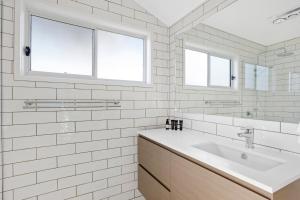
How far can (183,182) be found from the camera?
1158mm

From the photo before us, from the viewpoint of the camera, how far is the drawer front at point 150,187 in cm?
139

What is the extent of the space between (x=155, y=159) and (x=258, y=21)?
1.38m

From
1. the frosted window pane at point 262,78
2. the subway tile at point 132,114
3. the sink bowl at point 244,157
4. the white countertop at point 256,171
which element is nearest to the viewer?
the white countertop at point 256,171

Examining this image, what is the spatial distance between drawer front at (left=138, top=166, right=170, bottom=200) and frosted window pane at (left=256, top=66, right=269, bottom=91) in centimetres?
106

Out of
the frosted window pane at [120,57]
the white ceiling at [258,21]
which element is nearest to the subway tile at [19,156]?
the frosted window pane at [120,57]

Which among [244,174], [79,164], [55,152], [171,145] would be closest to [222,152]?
[171,145]

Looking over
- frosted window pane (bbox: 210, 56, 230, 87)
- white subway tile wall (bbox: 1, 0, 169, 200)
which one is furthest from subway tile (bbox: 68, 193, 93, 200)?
frosted window pane (bbox: 210, 56, 230, 87)

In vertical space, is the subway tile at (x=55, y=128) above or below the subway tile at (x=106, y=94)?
below

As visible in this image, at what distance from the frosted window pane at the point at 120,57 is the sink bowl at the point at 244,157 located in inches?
43.0

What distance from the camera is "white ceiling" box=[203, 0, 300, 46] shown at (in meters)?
1.18

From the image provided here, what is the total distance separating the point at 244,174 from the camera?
0.79m

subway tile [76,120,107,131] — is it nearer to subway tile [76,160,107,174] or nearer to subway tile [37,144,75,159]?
subway tile [37,144,75,159]

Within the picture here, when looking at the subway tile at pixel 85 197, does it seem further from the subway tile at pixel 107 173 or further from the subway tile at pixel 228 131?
the subway tile at pixel 228 131

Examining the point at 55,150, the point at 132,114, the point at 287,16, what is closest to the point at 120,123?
the point at 132,114
